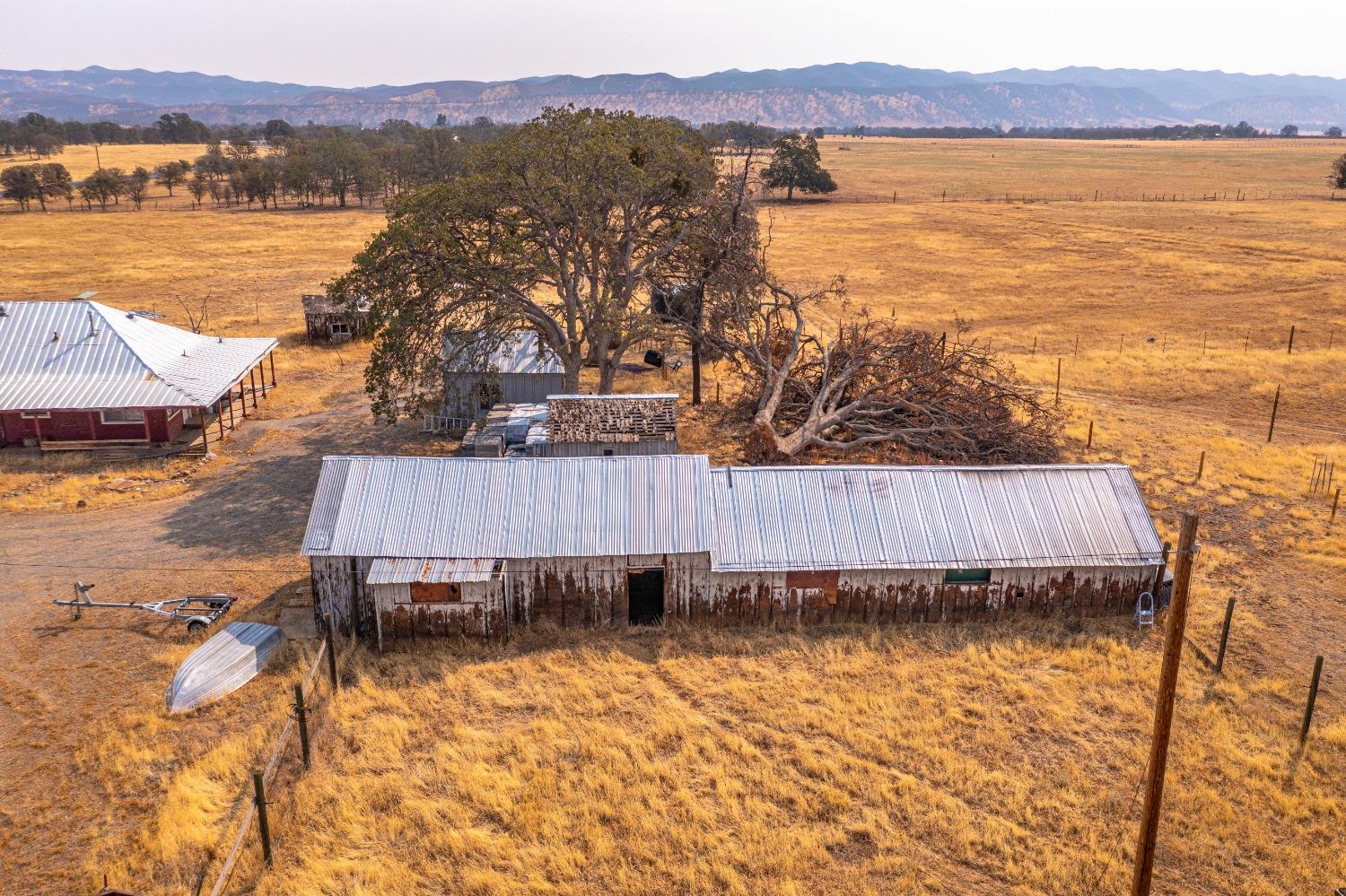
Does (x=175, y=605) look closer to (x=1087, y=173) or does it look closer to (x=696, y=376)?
(x=696, y=376)

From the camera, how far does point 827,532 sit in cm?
2091

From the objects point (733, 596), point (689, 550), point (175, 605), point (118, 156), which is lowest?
point (175, 605)

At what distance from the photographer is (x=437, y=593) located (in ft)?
64.9

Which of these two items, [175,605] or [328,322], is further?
[328,322]

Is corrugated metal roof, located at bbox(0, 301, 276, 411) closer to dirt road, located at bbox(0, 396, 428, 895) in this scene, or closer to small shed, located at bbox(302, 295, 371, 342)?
dirt road, located at bbox(0, 396, 428, 895)

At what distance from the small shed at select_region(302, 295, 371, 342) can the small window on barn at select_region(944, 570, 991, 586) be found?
34.6 m

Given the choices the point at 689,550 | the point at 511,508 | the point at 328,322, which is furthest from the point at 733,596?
the point at 328,322

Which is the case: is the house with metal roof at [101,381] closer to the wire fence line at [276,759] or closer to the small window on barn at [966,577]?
the wire fence line at [276,759]

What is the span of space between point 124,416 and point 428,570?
723 inches

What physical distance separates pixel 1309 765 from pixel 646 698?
1148 centimetres

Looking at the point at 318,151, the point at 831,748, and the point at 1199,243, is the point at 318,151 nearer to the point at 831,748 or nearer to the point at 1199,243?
the point at 1199,243

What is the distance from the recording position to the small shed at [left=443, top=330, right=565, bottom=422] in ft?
108

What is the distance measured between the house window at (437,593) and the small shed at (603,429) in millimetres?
7775

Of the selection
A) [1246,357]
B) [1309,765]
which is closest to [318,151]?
[1246,357]
